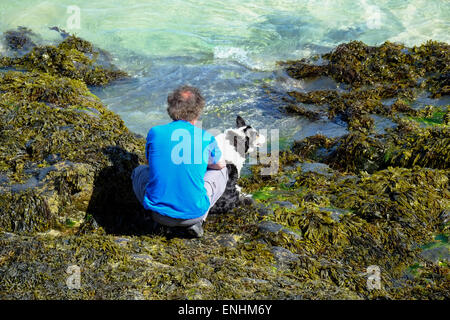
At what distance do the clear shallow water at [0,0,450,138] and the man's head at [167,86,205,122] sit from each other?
137 inches

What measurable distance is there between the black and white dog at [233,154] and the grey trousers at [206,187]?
0.14 metres

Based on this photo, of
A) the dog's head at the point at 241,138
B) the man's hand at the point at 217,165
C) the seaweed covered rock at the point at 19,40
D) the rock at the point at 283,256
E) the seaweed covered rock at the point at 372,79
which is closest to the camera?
the rock at the point at 283,256

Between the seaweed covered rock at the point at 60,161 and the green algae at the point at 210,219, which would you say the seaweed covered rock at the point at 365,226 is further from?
the seaweed covered rock at the point at 60,161

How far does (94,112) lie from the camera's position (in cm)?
547

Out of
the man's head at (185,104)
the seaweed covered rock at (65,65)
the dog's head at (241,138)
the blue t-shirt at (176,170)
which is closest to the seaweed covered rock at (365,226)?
the dog's head at (241,138)

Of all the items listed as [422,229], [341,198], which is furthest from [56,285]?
[422,229]

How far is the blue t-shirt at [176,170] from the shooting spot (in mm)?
3623

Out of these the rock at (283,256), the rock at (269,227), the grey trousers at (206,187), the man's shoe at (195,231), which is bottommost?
the rock at (269,227)

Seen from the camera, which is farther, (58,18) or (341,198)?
(58,18)
